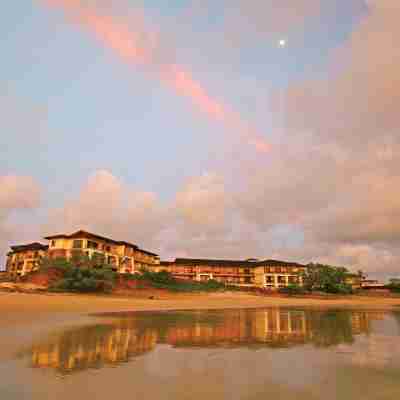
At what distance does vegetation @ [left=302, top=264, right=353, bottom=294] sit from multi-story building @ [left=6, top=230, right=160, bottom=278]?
49917mm

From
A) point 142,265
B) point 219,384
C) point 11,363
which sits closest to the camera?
point 219,384

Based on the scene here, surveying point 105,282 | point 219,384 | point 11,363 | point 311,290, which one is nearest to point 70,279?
point 105,282

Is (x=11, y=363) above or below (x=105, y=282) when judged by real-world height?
below

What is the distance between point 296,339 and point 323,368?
6.44 meters

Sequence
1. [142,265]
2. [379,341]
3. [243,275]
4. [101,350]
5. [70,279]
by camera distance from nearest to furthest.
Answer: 1. [101,350]
2. [379,341]
3. [70,279]
4. [142,265]
5. [243,275]

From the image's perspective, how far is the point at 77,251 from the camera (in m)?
75.1

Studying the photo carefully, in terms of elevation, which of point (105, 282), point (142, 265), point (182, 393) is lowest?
point (182, 393)

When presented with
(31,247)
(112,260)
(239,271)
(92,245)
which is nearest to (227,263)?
(239,271)

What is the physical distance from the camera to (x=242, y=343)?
45.9 ft

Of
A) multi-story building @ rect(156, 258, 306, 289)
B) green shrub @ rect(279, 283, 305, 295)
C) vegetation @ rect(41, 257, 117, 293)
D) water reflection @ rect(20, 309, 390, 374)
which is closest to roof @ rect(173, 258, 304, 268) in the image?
multi-story building @ rect(156, 258, 306, 289)

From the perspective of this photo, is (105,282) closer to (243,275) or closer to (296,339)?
(296,339)

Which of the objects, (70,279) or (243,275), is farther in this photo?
(243,275)

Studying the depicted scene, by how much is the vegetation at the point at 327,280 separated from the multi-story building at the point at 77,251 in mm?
49917

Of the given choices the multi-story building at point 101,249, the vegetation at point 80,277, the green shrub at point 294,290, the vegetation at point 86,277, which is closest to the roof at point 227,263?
the multi-story building at point 101,249
